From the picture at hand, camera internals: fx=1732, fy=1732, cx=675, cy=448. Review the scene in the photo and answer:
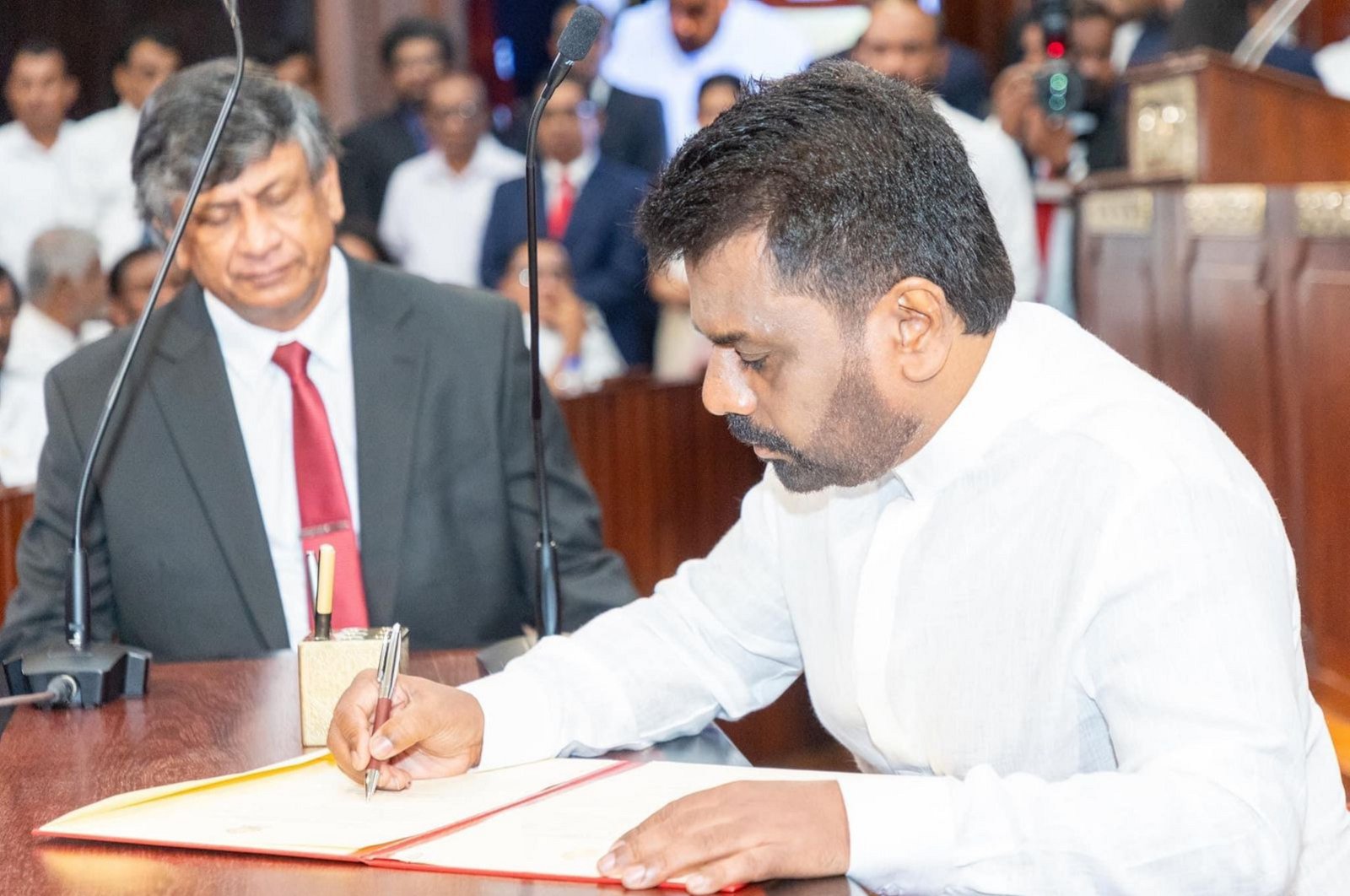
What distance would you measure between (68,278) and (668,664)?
147 inches

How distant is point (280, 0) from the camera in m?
7.79

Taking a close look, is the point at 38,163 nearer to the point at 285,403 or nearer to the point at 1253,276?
the point at 285,403

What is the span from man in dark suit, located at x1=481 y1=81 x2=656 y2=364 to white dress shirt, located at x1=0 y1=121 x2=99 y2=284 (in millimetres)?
1305

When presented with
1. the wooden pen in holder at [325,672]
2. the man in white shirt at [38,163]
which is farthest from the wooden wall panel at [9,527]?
the wooden pen in holder at [325,672]

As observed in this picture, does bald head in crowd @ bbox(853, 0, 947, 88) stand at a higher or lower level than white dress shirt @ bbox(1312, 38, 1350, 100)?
higher

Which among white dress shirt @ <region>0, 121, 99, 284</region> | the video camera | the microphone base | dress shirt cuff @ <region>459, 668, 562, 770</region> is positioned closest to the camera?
dress shirt cuff @ <region>459, 668, 562, 770</region>

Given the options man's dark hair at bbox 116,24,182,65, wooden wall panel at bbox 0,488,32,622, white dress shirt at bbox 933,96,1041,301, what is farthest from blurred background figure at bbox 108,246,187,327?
white dress shirt at bbox 933,96,1041,301

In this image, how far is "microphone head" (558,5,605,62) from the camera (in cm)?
185

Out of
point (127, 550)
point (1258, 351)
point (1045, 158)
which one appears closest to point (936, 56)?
point (1045, 158)

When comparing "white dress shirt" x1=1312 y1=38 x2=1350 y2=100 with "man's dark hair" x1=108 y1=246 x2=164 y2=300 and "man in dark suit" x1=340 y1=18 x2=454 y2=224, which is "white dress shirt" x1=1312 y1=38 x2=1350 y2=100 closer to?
"man in dark suit" x1=340 y1=18 x2=454 y2=224

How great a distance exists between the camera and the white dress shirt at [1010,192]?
16.6 ft

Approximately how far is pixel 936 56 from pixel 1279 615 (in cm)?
419

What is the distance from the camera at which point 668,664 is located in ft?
5.95

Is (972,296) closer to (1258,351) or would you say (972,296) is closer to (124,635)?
(124,635)
